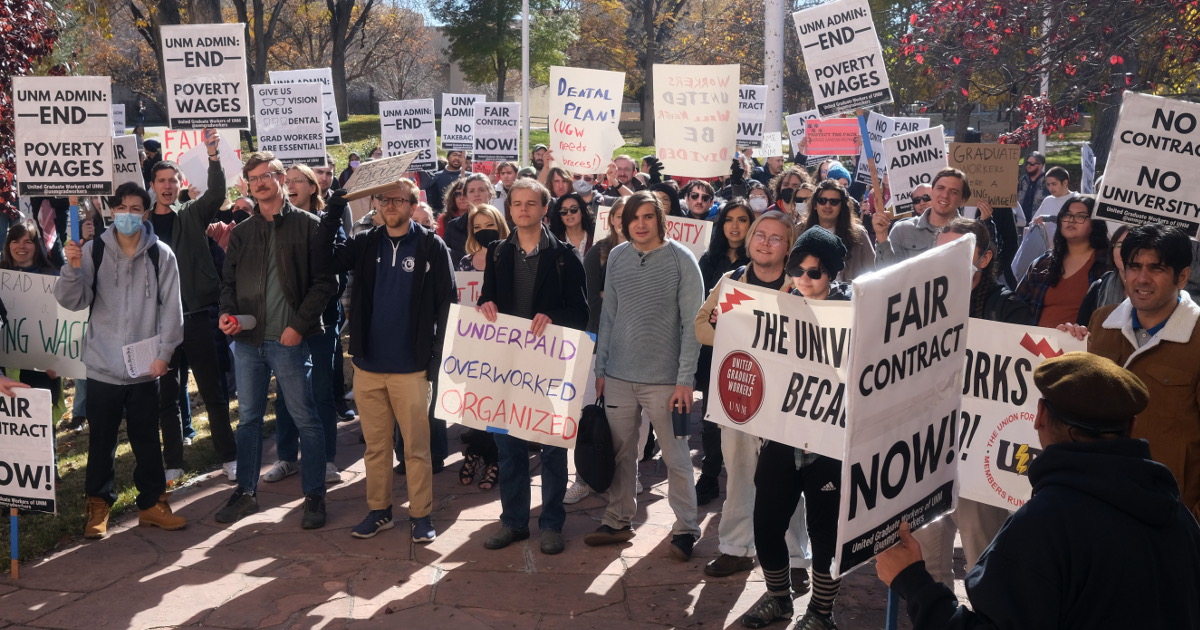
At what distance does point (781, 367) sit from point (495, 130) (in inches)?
449

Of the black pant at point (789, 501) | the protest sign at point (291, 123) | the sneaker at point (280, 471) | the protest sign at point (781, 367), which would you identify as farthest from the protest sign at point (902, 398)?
the protest sign at point (291, 123)

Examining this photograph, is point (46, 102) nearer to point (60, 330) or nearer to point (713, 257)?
point (60, 330)

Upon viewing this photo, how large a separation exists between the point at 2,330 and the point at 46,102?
1612mm

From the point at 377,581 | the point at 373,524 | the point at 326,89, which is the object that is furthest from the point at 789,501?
the point at 326,89

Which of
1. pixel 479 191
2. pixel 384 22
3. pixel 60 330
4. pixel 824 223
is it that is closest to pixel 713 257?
pixel 824 223

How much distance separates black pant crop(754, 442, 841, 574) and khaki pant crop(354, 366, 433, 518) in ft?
7.34

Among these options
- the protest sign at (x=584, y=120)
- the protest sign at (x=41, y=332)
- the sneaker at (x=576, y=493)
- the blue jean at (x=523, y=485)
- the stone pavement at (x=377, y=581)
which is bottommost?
the stone pavement at (x=377, y=581)

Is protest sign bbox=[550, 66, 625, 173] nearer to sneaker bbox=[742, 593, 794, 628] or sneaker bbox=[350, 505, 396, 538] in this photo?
sneaker bbox=[350, 505, 396, 538]

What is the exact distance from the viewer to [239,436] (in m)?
7.08

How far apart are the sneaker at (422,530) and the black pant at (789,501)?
2219mm

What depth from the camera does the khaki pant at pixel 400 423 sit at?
6523mm

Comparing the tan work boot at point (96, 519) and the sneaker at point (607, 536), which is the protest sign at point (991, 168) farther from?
the tan work boot at point (96, 519)

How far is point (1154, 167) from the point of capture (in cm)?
631

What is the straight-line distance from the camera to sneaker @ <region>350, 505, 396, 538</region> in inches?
262
